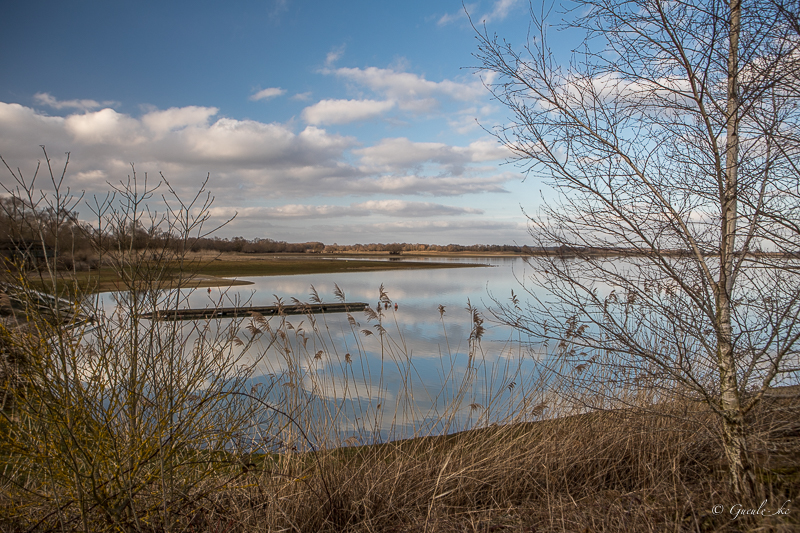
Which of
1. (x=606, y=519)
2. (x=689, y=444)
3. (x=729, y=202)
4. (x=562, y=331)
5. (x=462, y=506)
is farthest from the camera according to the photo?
(x=689, y=444)

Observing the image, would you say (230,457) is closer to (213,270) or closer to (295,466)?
(295,466)

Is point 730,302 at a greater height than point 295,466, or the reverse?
point 730,302

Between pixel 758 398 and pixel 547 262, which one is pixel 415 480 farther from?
pixel 758 398

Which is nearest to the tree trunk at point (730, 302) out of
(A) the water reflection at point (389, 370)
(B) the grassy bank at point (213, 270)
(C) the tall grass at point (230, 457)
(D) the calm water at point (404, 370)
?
(C) the tall grass at point (230, 457)

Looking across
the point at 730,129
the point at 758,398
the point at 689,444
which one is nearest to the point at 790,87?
the point at 730,129

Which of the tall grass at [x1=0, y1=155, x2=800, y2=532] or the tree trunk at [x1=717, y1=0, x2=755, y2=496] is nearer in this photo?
the tall grass at [x1=0, y1=155, x2=800, y2=532]

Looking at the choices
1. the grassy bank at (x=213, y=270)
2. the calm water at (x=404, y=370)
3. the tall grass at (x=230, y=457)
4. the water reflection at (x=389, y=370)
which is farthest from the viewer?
the calm water at (x=404, y=370)

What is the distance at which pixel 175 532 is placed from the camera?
8.87 feet

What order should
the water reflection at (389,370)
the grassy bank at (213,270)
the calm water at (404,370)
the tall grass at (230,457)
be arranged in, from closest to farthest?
the tall grass at (230,457)
the grassy bank at (213,270)
the water reflection at (389,370)
the calm water at (404,370)

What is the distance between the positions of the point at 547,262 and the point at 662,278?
758 millimetres

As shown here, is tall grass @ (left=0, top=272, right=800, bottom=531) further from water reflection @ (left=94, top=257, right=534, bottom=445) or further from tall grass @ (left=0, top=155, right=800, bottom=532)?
water reflection @ (left=94, top=257, right=534, bottom=445)

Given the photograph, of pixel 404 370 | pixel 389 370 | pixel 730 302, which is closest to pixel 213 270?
pixel 389 370

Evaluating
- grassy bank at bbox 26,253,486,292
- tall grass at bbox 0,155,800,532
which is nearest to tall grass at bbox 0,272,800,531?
tall grass at bbox 0,155,800,532

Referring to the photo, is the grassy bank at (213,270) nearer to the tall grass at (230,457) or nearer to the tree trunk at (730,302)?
the tall grass at (230,457)
